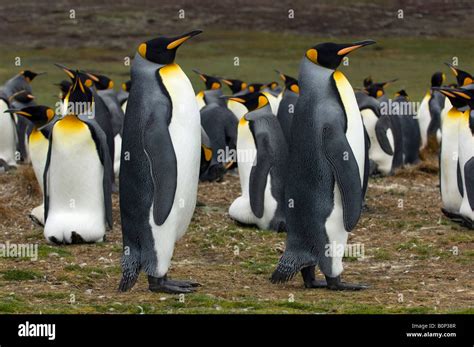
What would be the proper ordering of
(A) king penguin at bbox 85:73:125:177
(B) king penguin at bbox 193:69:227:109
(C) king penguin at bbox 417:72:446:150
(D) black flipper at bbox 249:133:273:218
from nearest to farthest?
(D) black flipper at bbox 249:133:273:218 < (A) king penguin at bbox 85:73:125:177 < (B) king penguin at bbox 193:69:227:109 < (C) king penguin at bbox 417:72:446:150

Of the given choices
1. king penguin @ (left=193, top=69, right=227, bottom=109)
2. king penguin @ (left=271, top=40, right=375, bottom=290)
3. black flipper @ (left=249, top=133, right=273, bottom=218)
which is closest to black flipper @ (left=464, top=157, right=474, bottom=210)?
black flipper @ (left=249, top=133, right=273, bottom=218)

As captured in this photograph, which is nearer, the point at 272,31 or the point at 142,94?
the point at 142,94

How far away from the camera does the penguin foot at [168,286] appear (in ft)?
21.2

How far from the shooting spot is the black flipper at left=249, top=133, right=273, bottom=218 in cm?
930

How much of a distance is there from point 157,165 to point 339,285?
1387mm

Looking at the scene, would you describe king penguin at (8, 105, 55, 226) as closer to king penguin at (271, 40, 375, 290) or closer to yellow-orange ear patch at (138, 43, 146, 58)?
yellow-orange ear patch at (138, 43, 146, 58)

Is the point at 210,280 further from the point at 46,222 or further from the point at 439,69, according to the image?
the point at 439,69

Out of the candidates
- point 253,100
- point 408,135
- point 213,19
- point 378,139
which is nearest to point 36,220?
point 253,100

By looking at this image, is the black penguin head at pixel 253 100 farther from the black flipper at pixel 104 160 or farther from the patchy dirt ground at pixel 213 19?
the patchy dirt ground at pixel 213 19

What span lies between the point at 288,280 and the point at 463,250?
1.96 meters

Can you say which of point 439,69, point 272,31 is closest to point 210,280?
point 439,69

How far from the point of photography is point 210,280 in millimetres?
7090

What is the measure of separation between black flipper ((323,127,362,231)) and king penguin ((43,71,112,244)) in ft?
7.49
